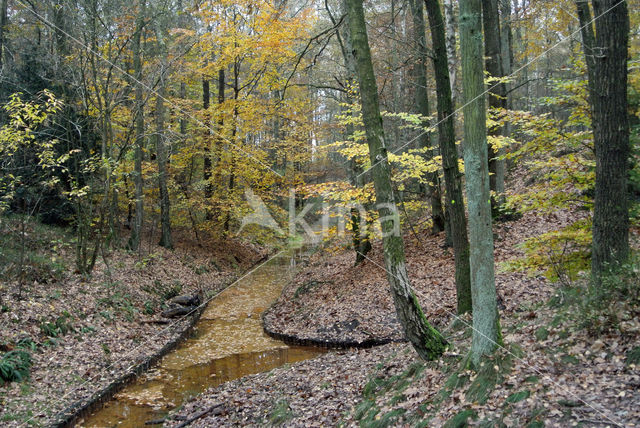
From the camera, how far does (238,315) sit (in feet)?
40.5

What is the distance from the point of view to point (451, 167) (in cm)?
670

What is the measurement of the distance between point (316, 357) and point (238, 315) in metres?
4.63

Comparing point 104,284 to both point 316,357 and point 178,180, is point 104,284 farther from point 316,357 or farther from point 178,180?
point 178,180

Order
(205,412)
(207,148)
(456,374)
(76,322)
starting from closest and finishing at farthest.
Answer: (456,374), (205,412), (76,322), (207,148)

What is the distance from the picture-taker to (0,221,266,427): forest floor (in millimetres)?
6754

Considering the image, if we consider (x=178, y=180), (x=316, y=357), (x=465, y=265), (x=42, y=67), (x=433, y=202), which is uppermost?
(x=42, y=67)

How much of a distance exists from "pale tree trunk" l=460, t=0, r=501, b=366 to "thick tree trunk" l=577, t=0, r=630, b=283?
1.53 metres

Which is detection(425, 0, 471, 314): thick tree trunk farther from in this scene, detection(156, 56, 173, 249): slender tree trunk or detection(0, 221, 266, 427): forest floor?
detection(156, 56, 173, 249): slender tree trunk

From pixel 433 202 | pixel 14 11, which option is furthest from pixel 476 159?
pixel 14 11

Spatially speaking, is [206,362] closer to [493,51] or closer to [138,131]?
[138,131]

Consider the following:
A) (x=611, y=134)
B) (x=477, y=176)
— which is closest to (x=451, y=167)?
(x=611, y=134)

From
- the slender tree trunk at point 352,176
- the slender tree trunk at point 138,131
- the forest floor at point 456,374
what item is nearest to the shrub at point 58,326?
the forest floor at point 456,374

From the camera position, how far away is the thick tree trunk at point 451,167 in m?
6.46

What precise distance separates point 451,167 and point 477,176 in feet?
7.75
